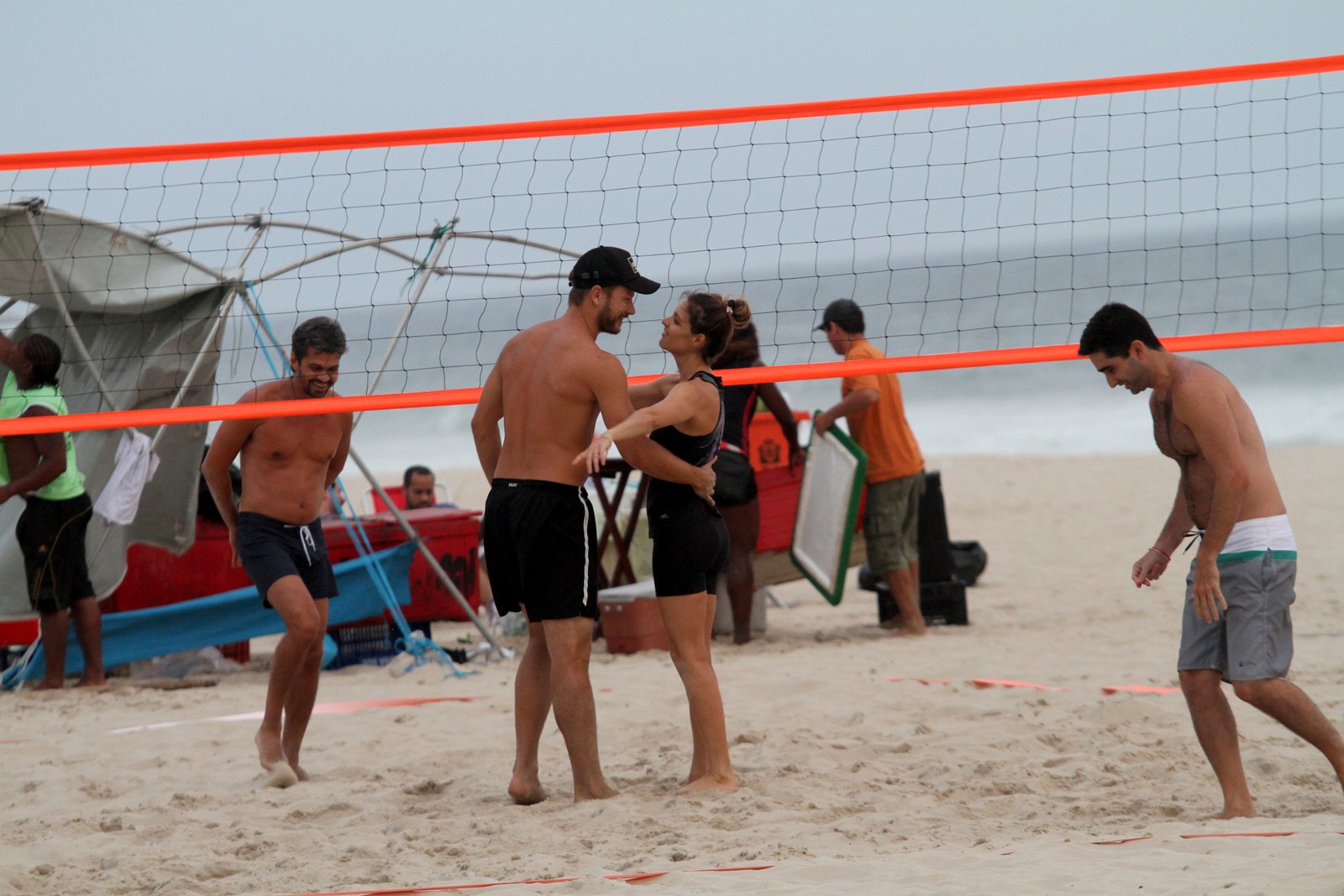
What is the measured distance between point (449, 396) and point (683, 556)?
0.99 metres

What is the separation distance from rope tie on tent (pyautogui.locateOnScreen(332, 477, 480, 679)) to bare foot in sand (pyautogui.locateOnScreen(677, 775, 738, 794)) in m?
2.65

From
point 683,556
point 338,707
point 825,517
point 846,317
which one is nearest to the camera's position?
point 683,556

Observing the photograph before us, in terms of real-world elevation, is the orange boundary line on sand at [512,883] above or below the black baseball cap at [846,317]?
below

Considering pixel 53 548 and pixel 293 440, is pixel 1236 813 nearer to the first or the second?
pixel 293 440

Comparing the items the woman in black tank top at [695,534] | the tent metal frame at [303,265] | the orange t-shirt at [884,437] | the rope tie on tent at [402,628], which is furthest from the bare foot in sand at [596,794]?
the orange t-shirt at [884,437]

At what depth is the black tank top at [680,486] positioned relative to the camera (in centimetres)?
382

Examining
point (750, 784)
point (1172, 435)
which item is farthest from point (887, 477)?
point (1172, 435)

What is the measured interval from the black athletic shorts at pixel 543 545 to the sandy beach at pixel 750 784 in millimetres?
605

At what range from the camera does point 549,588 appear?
12.1 ft

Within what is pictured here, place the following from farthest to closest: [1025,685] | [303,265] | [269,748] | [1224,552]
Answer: [303,265] < [1025,685] < [269,748] < [1224,552]

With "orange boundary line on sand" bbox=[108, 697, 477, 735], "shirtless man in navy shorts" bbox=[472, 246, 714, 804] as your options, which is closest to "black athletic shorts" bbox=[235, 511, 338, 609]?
"shirtless man in navy shorts" bbox=[472, 246, 714, 804]

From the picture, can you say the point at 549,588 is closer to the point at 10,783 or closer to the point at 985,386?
the point at 10,783

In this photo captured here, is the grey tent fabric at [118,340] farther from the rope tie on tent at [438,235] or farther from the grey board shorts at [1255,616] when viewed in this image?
the grey board shorts at [1255,616]

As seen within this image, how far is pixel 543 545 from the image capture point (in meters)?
3.68
